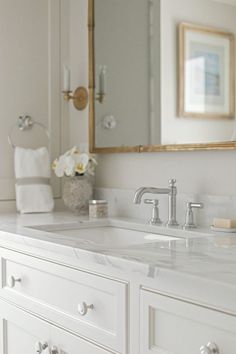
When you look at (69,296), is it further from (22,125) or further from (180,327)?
(22,125)

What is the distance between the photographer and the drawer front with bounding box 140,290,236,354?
3.40 feet

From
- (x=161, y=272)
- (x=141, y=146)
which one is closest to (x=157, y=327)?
(x=161, y=272)

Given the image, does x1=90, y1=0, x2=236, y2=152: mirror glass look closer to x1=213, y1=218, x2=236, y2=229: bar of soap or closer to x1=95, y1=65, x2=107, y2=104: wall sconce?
x1=95, y1=65, x2=107, y2=104: wall sconce

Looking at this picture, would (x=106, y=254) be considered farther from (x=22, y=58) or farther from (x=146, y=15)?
(x=22, y=58)

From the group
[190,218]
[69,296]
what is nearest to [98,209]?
[190,218]

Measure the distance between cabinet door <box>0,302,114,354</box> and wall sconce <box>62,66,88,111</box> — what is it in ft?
3.29

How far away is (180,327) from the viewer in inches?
44.8

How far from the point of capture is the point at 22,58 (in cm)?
249

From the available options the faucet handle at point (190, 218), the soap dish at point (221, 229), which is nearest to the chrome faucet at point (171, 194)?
the faucet handle at point (190, 218)

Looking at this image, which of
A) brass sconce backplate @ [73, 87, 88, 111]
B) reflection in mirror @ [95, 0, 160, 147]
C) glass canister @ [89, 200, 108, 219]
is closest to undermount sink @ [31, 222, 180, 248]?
glass canister @ [89, 200, 108, 219]

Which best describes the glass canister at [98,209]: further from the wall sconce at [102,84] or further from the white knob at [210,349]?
the white knob at [210,349]

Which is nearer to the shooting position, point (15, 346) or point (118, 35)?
point (15, 346)

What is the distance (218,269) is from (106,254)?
0.31 m

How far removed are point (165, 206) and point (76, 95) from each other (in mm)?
805
